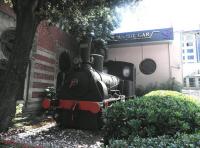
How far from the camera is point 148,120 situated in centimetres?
429

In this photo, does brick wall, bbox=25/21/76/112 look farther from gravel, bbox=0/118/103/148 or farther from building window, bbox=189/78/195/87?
building window, bbox=189/78/195/87

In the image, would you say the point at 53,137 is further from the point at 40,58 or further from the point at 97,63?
the point at 40,58

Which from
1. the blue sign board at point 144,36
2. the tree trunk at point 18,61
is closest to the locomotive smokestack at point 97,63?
the tree trunk at point 18,61

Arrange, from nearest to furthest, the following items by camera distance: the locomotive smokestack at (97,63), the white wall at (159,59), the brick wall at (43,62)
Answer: the locomotive smokestack at (97,63) → the brick wall at (43,62) → the white wall at (159,59)

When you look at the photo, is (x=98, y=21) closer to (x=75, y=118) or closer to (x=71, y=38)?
(x=71, y=38)

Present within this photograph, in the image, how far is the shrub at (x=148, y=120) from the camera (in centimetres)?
423

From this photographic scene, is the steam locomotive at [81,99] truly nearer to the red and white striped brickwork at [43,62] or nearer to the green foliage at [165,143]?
the red and white striped brickwork at [43,62]

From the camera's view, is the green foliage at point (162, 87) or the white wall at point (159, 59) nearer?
the green foliage at point (162, 87)

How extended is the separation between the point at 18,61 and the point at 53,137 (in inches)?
91.7

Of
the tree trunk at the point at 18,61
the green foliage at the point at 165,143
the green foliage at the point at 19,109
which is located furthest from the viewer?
the green foliage at the point at 19,109

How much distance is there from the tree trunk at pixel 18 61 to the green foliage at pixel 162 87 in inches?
511

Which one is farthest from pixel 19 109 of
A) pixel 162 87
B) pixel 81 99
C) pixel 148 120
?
pixel 162 87

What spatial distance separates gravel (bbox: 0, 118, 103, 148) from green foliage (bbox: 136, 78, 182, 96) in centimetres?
1111

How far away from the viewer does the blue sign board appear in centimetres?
1939
